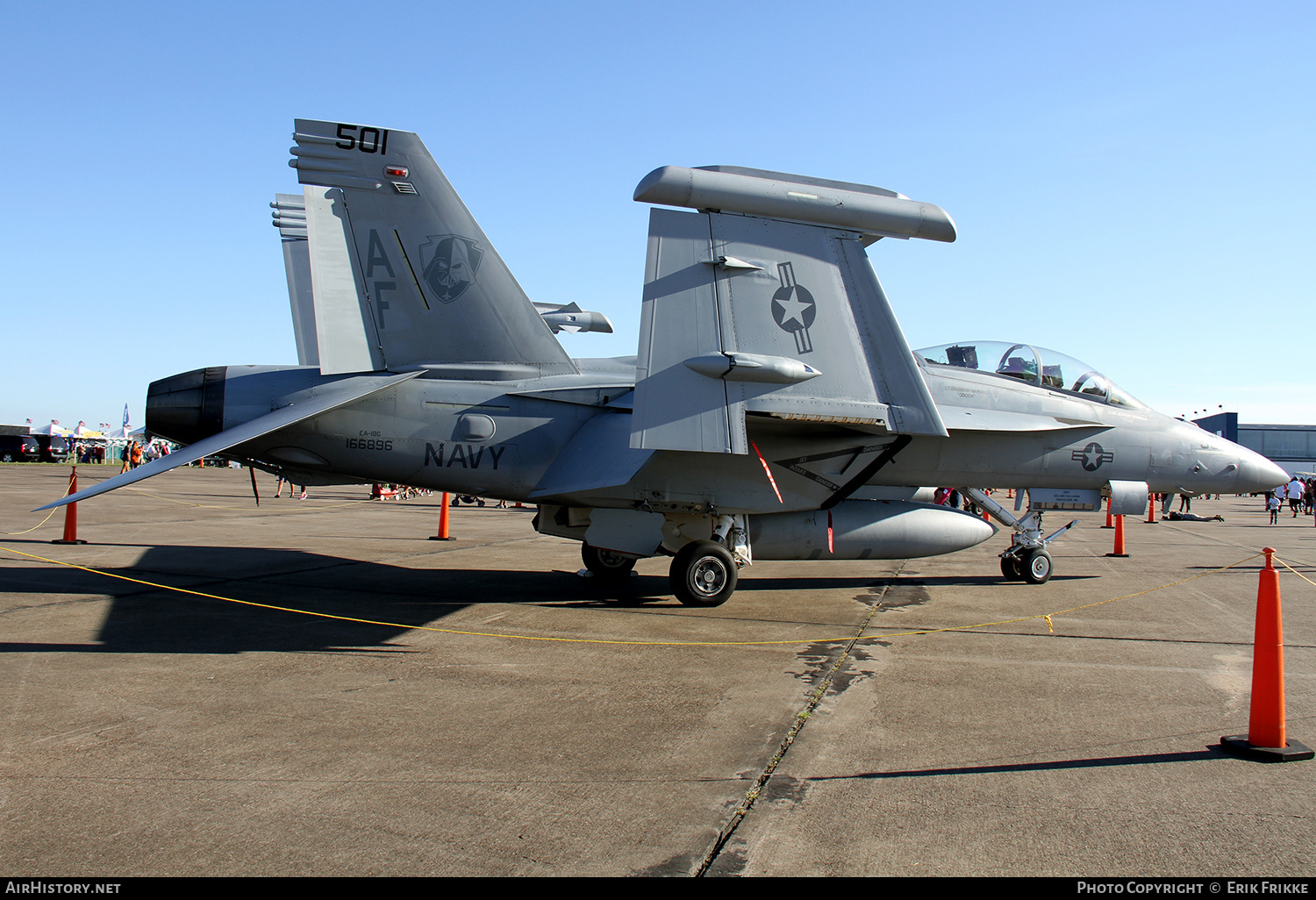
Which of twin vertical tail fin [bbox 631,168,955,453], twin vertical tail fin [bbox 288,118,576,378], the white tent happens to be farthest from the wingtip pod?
the white tent

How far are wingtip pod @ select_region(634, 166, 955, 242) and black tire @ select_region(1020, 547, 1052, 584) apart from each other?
16.5ft

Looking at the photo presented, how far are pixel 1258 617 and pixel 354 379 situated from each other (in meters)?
7.62

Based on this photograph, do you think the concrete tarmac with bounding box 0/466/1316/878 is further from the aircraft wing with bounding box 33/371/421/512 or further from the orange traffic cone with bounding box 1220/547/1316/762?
the aircraft wing with bounding box 33/371/421/512

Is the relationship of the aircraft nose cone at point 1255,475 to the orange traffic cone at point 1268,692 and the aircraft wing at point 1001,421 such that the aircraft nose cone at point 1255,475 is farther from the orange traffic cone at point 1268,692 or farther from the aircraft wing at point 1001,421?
the orange traffic cone at point 1268,692

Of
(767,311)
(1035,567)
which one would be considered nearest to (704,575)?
(767,311)

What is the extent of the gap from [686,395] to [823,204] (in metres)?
2.19

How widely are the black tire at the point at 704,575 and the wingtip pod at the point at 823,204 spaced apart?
11.0ft

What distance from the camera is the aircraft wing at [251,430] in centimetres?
565

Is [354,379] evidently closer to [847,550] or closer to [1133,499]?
[847,550]

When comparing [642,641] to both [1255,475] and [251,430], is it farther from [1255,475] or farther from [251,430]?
A: [1255,475]

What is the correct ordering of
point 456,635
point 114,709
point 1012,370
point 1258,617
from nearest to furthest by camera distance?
point 1258,617, point 114,709, point 456,635, point 1012,370

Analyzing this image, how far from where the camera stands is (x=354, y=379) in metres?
8.37

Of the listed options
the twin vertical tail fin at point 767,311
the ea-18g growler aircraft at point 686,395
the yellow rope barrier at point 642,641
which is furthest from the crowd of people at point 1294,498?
the twin vertical tail fin at point 767,311

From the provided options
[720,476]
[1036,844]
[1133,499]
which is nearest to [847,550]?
[720,476]
